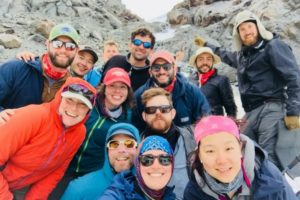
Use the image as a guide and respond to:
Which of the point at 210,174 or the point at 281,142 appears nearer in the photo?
the point at 210,174

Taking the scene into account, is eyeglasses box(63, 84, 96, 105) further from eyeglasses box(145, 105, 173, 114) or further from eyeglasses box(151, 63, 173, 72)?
eyeglasses box(151, 63, 173, 72)

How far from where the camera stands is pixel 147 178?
3.57m

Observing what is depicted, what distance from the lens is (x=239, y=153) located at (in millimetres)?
3121

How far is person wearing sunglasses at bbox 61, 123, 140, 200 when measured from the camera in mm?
3898

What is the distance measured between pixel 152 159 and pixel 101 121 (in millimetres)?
1361

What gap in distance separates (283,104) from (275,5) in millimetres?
22226

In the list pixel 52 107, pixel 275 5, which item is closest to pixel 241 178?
pixel 52 107

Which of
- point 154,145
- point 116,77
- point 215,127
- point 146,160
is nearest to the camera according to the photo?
point 215,127

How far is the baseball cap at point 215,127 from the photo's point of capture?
3.17 metres

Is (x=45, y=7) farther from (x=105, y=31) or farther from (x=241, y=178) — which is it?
(x=241, y=178)

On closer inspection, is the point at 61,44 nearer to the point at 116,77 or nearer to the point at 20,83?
the point at 20,83

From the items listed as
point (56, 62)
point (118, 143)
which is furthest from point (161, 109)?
point (56, 62)

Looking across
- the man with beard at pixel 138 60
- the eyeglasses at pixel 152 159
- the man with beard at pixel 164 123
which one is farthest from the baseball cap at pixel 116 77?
the eyeglasses at pixel 152 159

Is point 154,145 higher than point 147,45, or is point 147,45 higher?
point 147,45
